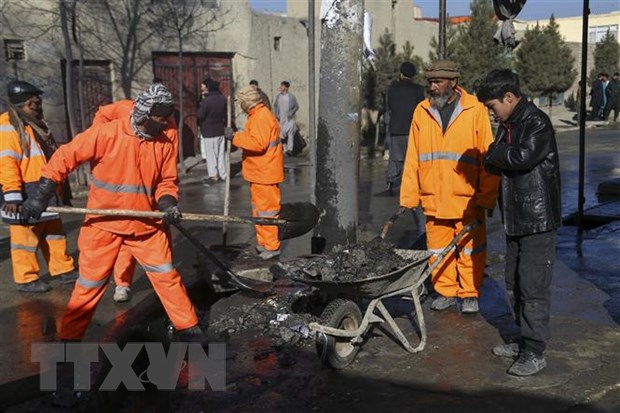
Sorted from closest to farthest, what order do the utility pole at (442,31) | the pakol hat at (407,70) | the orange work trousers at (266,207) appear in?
the orange work trousers at (266,207) → the utility pole at (442,31) → the pakol hat at (407,70)

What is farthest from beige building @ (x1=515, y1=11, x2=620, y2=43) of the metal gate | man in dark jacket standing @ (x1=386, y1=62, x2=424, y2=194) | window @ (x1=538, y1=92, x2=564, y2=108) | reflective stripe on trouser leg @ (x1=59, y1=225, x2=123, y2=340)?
reflective stripe on trouser leg @ (x1=59, y1=225, x2=123, y2=340)

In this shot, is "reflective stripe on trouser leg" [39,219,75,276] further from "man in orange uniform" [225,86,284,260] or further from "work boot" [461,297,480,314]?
"work boot" [461,297,480,314]

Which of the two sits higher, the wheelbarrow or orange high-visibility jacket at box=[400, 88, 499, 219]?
orange high-visibility jacket at box=[400, 88, 499, 219]

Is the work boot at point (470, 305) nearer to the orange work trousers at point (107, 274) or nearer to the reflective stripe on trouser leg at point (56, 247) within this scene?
the orange work trousers at point (107, 274)

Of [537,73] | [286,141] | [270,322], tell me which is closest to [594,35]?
[537,73]

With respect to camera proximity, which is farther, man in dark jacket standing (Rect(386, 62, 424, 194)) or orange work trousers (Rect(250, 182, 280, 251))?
man in dark jacket standing (Rect(386, 62, 424, 194))

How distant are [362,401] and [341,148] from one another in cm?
267

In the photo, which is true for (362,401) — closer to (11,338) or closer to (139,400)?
(139,400)

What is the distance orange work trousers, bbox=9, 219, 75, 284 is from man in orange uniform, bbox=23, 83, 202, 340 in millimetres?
2076

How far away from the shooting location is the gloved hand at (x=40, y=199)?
4586mm

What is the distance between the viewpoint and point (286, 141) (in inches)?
720

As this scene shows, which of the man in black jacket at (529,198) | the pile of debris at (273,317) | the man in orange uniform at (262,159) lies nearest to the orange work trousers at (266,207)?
the man in orange uniform at (262,159)

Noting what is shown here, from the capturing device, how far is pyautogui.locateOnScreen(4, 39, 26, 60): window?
44.7ft

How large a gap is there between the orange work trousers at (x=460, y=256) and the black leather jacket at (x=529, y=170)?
3.58 ft
